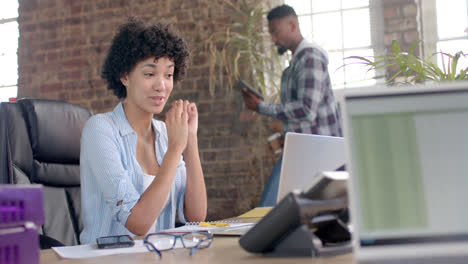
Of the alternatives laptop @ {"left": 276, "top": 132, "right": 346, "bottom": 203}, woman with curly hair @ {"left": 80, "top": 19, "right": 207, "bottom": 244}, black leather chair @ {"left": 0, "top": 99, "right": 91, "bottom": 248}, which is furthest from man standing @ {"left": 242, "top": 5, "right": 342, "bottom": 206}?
laptop @ {"left": 276, "top": 132, "right": 346, "bottom": 203}

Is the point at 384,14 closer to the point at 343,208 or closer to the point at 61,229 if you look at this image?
the point at 61,229

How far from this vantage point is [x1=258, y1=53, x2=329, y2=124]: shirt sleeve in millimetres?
2789

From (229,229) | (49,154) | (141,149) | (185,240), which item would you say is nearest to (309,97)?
(141,149)

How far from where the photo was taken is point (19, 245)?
0.57 m

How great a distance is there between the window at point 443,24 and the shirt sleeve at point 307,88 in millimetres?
1232

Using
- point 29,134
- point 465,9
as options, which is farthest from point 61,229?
point 465,9

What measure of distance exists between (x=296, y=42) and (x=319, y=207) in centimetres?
248

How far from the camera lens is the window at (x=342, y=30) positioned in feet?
12.0

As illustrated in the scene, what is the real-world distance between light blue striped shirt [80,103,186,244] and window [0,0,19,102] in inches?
124

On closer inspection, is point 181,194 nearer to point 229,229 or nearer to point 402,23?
point 229,229

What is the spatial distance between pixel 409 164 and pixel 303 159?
58cm

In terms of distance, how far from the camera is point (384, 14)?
361cm

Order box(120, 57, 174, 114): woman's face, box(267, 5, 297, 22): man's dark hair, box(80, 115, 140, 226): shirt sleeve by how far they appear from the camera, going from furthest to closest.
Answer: box(267, 5, 297, 22): man's dark hair → box(120, 57, 174, 114): woman's face → box(80, 115, 140, 226): shirt sleeve

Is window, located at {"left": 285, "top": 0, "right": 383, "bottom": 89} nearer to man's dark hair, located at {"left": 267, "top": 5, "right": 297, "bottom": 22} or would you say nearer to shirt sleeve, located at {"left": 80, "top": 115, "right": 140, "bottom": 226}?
man's dark hair, located at {"left": 267, "top": 5, "right": 297, "bottom": 22}
